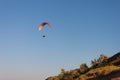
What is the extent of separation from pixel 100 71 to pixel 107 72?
3.33m

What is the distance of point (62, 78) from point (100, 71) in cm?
3387

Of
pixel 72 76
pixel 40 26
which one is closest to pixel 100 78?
pixel 40 26

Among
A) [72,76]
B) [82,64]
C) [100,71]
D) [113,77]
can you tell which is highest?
[82,64]

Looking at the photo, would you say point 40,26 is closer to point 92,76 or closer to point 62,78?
point 92,76

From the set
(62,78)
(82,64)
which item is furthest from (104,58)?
(62,78)

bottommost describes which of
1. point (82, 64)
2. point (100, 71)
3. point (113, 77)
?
point (113, 77)

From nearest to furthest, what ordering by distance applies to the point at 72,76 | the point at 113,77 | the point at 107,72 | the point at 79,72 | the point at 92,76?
1. the point at 113,77
2. the point at 107,72
3. the point at 92,76
4. the point at 72,76
5. the point at 79,72

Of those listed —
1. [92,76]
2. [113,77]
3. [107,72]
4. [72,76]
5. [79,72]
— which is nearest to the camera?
[113,77]

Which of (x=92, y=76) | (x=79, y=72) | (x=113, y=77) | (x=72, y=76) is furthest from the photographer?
(x=79, y=72)

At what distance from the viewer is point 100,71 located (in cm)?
7194

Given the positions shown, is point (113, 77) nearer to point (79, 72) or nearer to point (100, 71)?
point (100, 71)

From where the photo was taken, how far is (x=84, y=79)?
248ft

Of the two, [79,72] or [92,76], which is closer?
[92,76]

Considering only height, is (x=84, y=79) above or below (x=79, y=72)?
below
